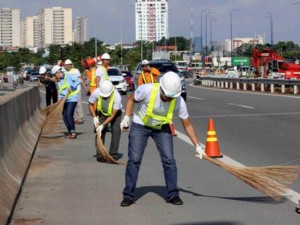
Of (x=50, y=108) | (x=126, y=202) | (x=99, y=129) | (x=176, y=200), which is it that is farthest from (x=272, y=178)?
(x=50, y=108)

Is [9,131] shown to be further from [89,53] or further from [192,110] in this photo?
[89,53]

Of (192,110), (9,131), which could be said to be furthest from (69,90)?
(192,110)

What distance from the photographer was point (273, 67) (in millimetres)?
55781

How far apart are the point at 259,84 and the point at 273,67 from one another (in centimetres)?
1361

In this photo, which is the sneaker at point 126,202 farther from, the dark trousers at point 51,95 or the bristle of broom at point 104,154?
the dark trousers at point 51,95

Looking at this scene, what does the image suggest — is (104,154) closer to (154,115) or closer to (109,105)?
(109,105)

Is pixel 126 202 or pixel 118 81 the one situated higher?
pixel 118 81

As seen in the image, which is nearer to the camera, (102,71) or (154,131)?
(154,131)

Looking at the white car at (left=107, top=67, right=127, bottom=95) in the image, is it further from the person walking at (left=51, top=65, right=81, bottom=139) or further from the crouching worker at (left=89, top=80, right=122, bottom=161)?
the crouching worker at (left=89, top=80, right=122, bottom=161)

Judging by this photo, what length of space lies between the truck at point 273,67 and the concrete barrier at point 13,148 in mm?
39998

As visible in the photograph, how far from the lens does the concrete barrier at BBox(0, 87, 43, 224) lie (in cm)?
805

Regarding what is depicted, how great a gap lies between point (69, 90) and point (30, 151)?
3.51 meters

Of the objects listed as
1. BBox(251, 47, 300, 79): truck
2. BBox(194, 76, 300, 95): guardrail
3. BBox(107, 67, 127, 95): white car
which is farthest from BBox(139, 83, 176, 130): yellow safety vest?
BBox(251, 47, 300, 79): truck

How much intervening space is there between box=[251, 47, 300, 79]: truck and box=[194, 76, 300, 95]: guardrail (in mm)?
3742
